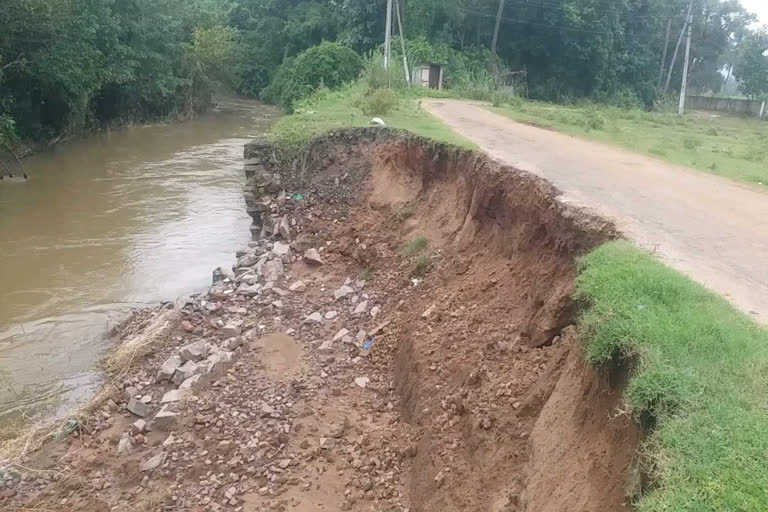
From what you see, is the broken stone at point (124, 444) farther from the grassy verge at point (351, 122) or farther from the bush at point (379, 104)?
the bush at point (379, 104)

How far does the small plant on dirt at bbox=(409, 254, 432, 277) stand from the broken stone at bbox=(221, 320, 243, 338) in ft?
8.38

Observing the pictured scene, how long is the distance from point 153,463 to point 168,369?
1.68 meters

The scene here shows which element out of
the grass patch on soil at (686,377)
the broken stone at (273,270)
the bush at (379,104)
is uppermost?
the bush at (379,104)

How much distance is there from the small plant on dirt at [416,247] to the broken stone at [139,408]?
425 centimetres

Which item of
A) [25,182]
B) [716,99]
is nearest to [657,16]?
[716,99]

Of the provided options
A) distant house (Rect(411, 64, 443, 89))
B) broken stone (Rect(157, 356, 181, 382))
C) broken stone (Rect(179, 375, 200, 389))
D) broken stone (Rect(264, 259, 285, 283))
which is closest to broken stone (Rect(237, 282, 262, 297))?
broken stone (Rect(264, 259, 285, 283))

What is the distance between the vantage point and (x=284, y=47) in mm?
46312

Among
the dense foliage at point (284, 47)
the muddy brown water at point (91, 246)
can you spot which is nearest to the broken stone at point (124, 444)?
the muddy brown water at point (91, 246)

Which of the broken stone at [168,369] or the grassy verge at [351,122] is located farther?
the grassy verge at [351,122]

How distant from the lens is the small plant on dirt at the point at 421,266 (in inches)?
346

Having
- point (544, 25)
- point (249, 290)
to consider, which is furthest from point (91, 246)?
point (544, 25)

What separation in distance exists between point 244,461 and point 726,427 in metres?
4.40

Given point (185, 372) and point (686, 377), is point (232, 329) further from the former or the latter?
point (686, 377)

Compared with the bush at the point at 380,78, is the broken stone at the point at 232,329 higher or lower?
lower
